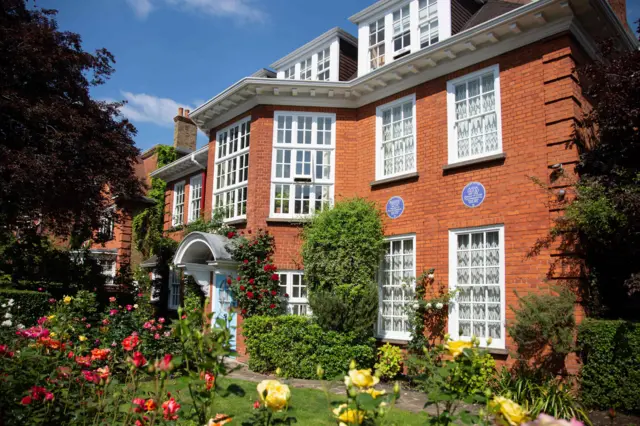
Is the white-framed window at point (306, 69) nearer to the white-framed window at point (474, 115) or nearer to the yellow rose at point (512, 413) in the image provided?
the white-framed window at point (474, 115)

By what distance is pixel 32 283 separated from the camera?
15867mm

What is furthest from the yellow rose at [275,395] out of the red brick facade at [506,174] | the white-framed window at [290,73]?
the white-framed window at [290,73]

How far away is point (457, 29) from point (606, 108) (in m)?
4.70

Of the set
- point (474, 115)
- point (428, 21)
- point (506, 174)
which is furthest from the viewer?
point (428, 21)

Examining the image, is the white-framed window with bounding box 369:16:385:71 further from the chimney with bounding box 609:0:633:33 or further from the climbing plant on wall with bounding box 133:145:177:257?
the climbing plant on wall with bounding box 133:145:177:257

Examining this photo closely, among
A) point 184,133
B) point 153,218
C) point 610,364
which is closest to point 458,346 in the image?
point 610,364

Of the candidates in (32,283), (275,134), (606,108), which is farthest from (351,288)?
(32,283)

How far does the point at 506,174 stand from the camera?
9531 millimetres

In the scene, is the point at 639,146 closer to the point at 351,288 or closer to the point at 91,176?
the point at 351,288

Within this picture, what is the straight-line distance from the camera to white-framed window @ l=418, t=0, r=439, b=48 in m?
11.9

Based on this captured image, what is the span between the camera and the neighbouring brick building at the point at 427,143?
912 centimetres

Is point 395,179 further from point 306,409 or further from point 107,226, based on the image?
point 107,226

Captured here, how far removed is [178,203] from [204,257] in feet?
22.5

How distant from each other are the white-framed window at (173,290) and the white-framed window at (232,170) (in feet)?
16.9
